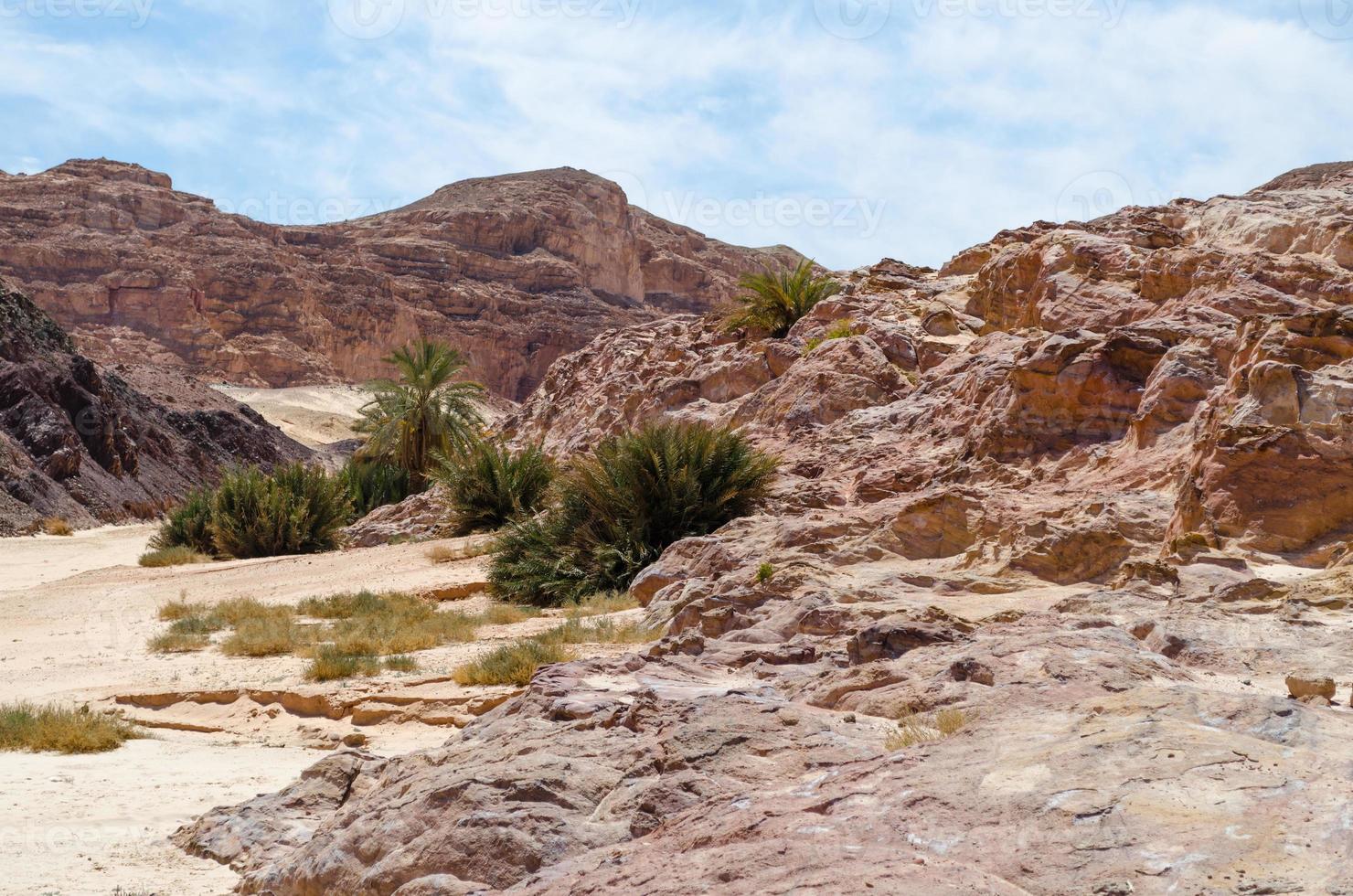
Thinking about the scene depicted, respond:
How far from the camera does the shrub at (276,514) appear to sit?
1941 centimetres

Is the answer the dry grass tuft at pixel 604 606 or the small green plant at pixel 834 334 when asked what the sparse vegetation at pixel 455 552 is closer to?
the dry grass tuft at pixel 604 606

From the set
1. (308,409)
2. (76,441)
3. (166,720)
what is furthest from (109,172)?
(166,720)

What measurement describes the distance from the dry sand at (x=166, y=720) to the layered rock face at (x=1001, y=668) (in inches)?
16.4

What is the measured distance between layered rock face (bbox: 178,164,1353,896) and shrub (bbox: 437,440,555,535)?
590 cm

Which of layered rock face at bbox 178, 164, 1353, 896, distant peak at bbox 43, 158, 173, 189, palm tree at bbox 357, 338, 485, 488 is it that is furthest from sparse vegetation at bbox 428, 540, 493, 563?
distant peak at bbox 43, 158, 173, 189

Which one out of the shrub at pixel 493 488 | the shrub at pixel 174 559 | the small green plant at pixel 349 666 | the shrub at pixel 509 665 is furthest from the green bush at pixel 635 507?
the shrub at pixel 174 559

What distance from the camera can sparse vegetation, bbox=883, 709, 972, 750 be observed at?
11.2 feet

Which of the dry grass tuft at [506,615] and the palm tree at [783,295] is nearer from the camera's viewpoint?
the dry grass tuft at [506,615]

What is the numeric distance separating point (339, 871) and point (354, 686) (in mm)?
4290

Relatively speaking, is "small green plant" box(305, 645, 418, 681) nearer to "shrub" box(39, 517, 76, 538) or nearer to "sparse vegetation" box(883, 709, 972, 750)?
"sparse vegetation" box(883, 709, 972, 750)

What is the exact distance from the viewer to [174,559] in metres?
18.8

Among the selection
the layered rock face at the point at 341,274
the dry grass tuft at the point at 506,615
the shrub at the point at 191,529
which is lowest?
the dry grass tuft at the point at 506,615

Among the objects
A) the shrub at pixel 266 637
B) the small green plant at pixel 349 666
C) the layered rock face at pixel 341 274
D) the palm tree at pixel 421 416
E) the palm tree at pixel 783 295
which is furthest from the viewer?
the layered rock face at pixel 341 274

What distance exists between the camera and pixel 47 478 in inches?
1161
